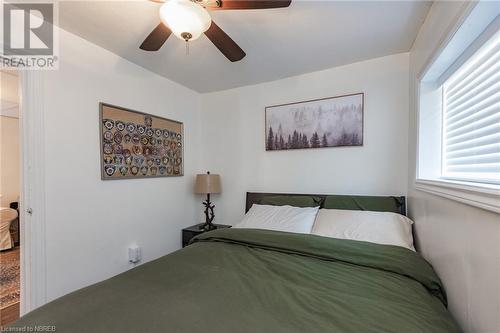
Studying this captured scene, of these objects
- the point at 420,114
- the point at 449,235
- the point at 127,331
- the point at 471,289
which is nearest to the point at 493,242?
the point at 471,289

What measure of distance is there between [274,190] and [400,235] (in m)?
1.37

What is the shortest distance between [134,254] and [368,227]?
2.17 meters

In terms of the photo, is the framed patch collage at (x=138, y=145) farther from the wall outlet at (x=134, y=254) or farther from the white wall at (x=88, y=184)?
the wall outlet at (x=134, y=254)

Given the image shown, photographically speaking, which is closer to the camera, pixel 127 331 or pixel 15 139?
pixel 127 331

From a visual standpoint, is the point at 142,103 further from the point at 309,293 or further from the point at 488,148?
the point at 488,148

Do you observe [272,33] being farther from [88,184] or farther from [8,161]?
[8,161]

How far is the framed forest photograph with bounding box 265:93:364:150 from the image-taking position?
2.39m

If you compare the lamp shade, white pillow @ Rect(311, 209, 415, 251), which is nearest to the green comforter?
white pillow @ Rect(311, 209, 415, 251)

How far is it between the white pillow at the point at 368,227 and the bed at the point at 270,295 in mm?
238

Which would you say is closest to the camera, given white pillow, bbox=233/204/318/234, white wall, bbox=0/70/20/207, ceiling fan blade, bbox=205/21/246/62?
ceiling fan blade, bbox=205/21/246/62

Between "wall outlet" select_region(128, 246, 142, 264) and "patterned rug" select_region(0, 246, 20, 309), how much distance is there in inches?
39.0

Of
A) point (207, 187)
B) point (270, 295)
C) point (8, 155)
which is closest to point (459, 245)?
point (270, 295)

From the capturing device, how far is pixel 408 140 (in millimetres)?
2164

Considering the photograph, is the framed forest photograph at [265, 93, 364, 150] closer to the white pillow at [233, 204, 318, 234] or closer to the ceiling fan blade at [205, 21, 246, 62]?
the white pillow at [233, 204, 318, 234]
